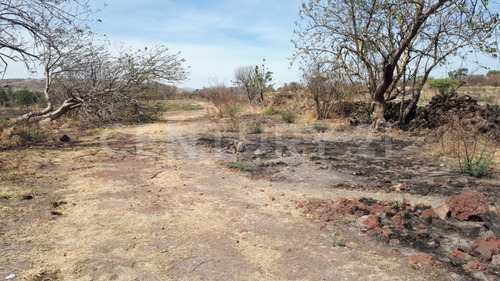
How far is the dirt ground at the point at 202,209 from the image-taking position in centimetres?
283

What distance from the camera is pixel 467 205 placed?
365cm

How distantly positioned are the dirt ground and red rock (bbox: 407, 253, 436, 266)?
0.06 meters

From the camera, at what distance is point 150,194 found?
480 centimetres

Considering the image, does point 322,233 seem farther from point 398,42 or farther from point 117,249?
point 398,42

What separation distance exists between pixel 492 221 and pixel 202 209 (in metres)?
3.08

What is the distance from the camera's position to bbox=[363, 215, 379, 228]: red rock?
11.7ft

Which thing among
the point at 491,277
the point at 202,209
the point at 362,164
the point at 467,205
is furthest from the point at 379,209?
the point at 362,164

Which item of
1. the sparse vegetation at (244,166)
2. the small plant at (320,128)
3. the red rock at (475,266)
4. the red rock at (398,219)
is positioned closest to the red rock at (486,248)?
the red rock at (475,266)

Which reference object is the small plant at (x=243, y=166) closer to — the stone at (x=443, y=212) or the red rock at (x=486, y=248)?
the stone at (x=443, y=212)

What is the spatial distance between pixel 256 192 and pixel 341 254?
204 centimetres

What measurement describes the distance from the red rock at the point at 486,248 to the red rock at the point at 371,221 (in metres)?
0.86

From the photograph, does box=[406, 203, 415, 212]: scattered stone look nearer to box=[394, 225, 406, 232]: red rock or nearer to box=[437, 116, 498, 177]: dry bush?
box=[394, 225, 406, 232]: red rock

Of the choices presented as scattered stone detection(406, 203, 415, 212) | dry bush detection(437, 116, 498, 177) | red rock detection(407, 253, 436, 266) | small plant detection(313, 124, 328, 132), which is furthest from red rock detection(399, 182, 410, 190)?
small plant detection(313, 124, 328, 132)

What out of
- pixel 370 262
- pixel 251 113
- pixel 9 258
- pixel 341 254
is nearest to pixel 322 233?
pixel 341 254
